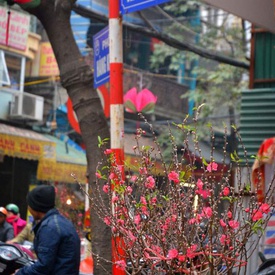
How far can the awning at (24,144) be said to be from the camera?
2309cm

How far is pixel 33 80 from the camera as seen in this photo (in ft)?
91.8

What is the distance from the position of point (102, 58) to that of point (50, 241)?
88.4 inches

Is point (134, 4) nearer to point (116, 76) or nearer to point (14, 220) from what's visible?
point (116, 76)

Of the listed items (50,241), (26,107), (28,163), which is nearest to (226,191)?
(50,241)

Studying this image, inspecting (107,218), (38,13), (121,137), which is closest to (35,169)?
(38,13)

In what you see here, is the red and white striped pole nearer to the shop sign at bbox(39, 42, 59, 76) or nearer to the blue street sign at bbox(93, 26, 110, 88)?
the blue street sign at bbox(93, 26, 110, 88)

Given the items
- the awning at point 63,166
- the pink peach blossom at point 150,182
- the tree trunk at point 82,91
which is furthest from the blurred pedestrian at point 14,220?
the pink peach blossom at point 150,182

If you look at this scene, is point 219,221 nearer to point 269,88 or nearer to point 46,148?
point 269,88

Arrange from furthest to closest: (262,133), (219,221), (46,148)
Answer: (46,148) < (262,133) < (219,221)

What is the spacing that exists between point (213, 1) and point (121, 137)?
1.74 metres

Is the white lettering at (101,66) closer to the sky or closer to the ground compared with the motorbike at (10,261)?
closer to the sky

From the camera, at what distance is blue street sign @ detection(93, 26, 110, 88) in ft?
24.2

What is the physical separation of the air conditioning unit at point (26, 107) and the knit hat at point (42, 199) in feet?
63.7

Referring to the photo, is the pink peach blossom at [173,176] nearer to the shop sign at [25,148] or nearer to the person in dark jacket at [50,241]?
the person in dark jacket at [50,241]
